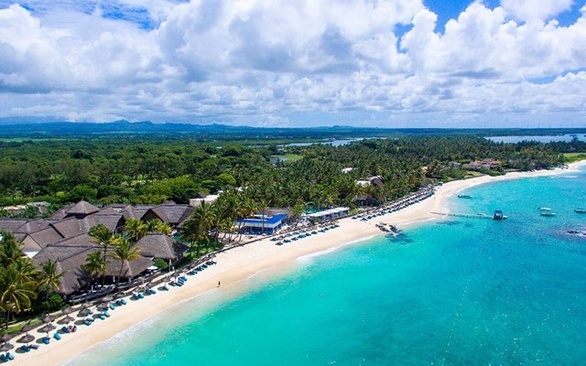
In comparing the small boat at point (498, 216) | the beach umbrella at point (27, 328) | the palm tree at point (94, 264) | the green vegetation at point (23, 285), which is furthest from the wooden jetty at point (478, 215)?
the beach umbrella at point (27, 328)

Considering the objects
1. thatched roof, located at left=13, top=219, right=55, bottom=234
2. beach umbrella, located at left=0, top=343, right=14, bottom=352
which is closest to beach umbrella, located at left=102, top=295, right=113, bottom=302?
beach umbrella, located at left=0, top=343, right=14, bottom=352

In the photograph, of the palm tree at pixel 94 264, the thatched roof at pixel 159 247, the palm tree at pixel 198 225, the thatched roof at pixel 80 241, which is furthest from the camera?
the palm tree at pixel 198 225

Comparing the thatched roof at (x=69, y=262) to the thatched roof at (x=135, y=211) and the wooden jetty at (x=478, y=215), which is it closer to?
the thatched roof at (x=135, y=211)

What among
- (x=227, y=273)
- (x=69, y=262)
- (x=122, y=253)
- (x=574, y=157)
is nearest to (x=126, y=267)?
(x=122, y=253)

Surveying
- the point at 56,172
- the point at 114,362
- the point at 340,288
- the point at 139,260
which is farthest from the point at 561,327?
the point at 56,172

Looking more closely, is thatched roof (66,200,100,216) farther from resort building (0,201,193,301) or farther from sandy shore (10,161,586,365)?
sandy shore (10,161,586,365)

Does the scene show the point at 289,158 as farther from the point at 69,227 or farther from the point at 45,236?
the point at 45,236

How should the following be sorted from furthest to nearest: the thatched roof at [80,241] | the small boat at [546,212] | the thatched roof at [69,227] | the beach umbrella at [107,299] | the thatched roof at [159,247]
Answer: the small boat at [546,212] < the thatched roof at [69,227] < the thatched roof at [80,241] < the thatched roof at [159,247] < the beach umbrella at [107,299]
